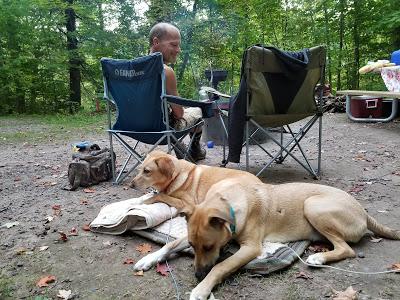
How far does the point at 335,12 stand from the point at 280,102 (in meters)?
9.87

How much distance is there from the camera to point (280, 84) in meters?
3.90

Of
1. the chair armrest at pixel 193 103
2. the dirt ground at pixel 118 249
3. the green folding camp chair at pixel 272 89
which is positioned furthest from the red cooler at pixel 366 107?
the chair armrest at pixel 193 103

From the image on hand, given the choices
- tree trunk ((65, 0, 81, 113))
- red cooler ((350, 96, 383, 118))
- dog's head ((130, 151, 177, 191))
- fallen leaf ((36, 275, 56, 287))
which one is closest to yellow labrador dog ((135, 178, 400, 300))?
fallen leaf ((36, 275, 56, 287))

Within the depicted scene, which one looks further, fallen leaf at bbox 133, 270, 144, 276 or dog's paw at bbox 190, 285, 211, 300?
fallen leaf at bbox 133, 270, 144, 276

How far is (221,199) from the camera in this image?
226cm

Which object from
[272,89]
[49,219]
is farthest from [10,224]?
[272,89]

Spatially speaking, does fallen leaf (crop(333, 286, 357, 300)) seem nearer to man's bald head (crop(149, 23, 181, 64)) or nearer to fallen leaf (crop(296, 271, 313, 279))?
fallen leaf (crop(296, 271, 313, 279))

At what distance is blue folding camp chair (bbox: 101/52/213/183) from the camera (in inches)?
148

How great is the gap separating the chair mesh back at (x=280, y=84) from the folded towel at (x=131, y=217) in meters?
1.46

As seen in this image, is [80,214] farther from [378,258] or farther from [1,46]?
[1,46]

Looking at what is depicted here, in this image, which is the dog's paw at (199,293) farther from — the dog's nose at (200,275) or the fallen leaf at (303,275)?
the fallen leaf at (303,275)

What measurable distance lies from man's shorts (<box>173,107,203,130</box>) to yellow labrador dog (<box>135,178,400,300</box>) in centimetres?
164

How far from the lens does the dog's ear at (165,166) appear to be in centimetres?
316

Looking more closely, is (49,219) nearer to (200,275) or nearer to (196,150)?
(200,275)
